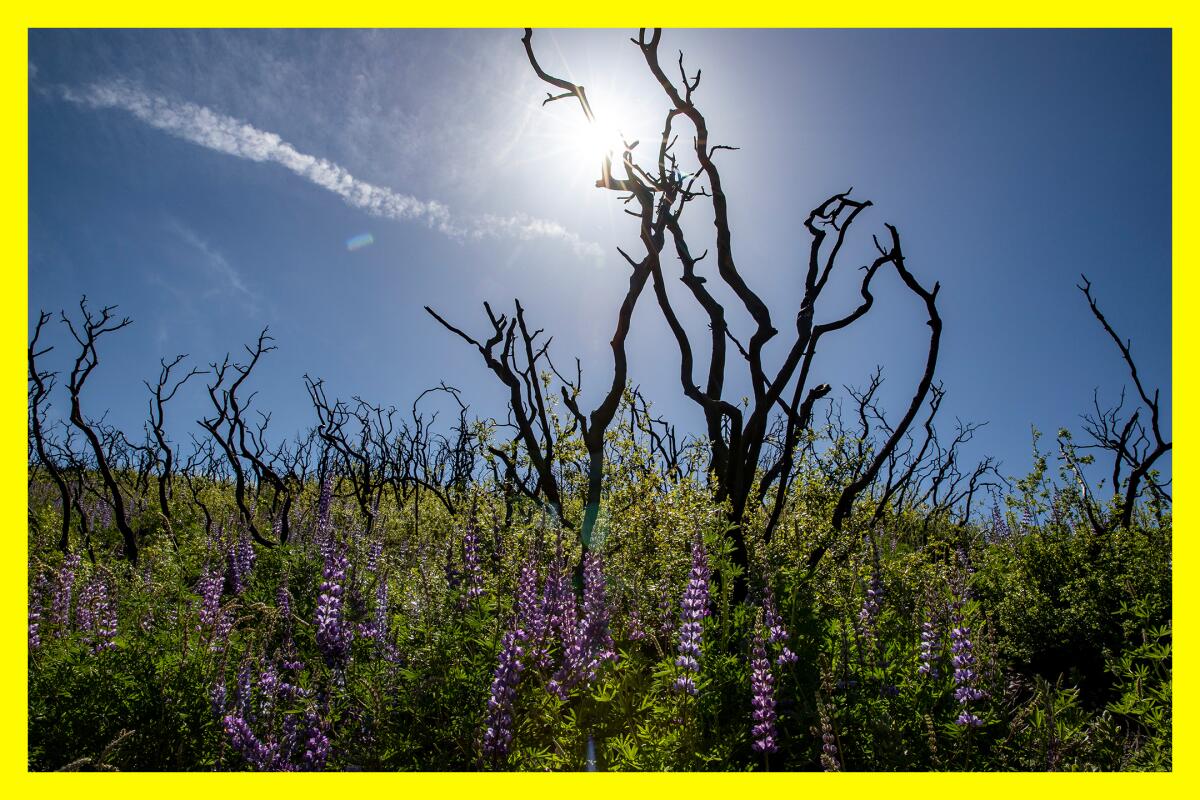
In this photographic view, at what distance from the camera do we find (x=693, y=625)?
2732 mm

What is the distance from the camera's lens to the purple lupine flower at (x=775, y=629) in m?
2.78

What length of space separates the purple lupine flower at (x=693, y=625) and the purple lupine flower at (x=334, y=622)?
204cm

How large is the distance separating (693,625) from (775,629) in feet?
1.51

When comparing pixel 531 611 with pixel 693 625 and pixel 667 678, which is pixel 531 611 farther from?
pixel 693 625

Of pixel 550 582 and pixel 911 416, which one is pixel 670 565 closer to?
pixel 550 582

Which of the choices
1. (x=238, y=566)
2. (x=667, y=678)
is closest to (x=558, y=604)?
(x=667, y=678)

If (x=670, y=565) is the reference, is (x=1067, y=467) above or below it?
above

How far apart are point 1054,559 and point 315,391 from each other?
17.9 meters

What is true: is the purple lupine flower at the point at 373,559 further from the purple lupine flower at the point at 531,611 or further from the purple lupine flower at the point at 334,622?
the purple lupine flower at the point at 531,611

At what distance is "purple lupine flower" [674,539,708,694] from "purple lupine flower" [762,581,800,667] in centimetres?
30

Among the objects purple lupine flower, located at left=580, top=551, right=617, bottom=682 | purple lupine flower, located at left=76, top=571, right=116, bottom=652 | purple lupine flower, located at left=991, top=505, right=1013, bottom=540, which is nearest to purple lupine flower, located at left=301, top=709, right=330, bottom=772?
purple lupine flower, located at left=580, top=551, right=617, bottom=682

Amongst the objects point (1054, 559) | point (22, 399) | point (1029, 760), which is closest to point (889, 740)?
point (1029, 760)

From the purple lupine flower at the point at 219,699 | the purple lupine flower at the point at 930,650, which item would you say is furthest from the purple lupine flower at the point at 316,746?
the purple lupine flower at the point at 930,650

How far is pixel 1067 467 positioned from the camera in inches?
268
